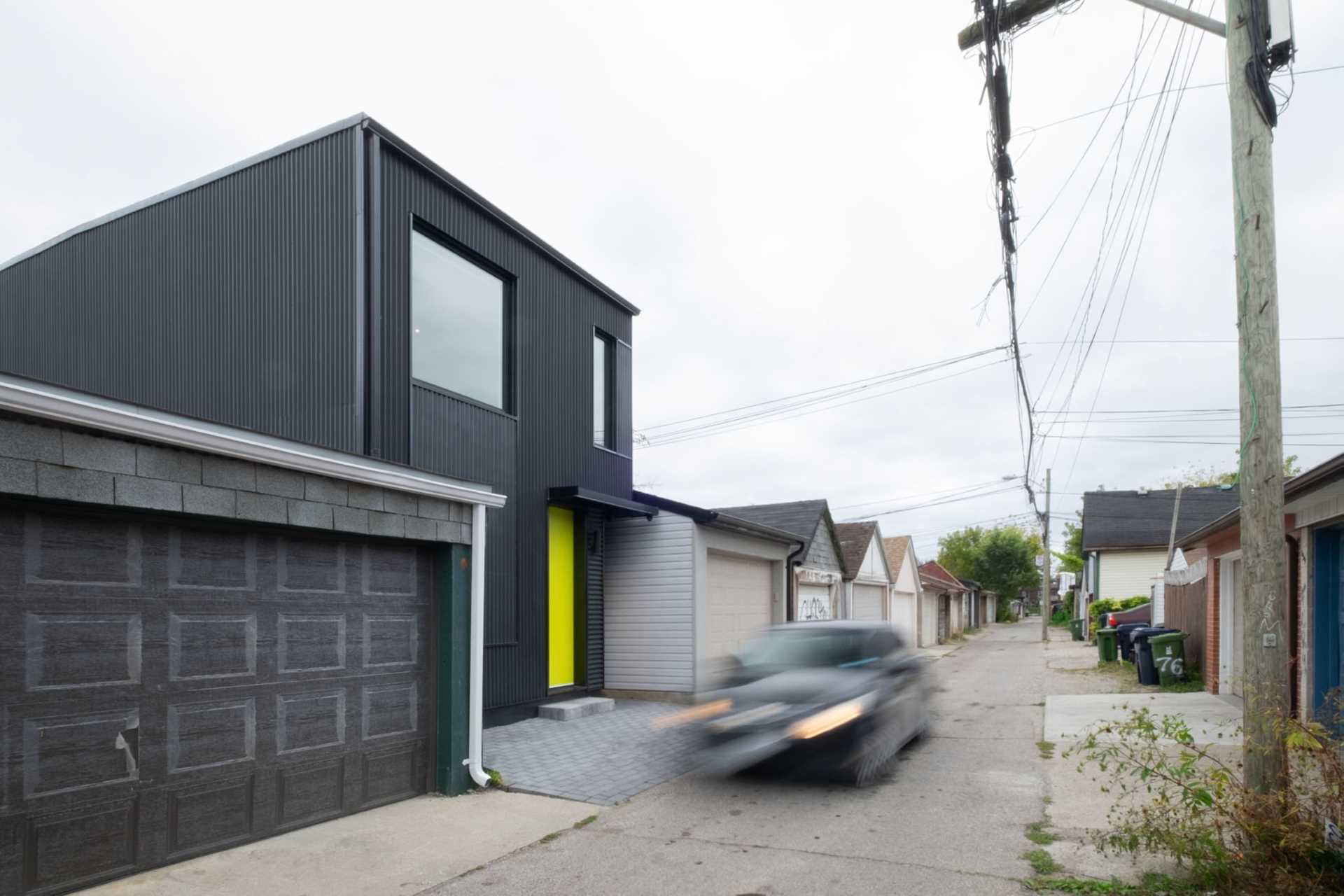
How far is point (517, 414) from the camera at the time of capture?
12602 mm

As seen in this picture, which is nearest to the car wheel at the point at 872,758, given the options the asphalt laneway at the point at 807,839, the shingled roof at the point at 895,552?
the asphalt laneway at the point at 807,839

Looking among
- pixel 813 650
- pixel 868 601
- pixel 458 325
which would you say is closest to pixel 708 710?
pixel 813 650

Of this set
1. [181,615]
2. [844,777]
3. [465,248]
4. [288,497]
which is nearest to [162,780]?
[181,615]

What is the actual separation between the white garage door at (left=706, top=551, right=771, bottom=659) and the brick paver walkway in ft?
10.8

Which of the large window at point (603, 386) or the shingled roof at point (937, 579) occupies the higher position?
the large window at point (603, 386)

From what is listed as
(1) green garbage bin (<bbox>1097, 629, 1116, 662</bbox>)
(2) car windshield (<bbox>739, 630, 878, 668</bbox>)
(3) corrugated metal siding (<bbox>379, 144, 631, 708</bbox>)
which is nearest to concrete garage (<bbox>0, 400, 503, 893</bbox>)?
(3) corrugated metal siding (<bbox>379, 144, 631, 708</bbox>)

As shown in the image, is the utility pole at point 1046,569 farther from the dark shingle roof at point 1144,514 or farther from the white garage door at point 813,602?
the white garage door at point 813,602

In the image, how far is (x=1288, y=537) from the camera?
10.7 metres

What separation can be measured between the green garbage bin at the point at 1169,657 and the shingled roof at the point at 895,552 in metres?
15.9

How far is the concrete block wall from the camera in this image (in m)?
5.06

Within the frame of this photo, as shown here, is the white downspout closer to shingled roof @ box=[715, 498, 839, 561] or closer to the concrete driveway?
the concrete driveway

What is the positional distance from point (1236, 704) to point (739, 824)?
1029cm

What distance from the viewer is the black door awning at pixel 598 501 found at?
13148 millimetres

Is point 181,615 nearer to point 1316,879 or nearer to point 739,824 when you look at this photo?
point 739,824
